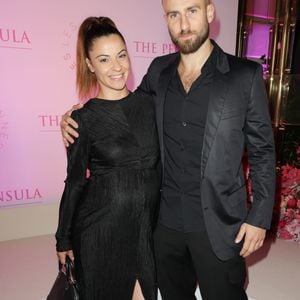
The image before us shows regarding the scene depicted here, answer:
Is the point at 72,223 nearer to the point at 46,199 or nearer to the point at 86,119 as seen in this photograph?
the point at 86,119

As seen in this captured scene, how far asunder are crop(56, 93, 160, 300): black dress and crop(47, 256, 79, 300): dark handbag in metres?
0.04

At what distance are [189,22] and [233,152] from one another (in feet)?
2.37

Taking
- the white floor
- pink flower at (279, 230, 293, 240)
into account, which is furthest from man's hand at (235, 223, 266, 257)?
pink flower at (279, 230, 293, 240)

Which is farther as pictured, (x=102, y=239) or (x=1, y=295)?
(x=1, y=295)

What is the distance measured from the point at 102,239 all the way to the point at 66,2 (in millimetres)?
2804

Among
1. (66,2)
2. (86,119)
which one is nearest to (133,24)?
(66,2)

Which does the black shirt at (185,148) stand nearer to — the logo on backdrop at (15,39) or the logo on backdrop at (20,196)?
the logo on backdrop at (15,39)

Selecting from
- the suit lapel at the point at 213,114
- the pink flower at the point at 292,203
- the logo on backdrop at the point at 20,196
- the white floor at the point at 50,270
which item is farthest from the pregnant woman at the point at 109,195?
the pink flower at the point at 292,203

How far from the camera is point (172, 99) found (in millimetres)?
1847

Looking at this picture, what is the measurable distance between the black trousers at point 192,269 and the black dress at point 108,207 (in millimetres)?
182

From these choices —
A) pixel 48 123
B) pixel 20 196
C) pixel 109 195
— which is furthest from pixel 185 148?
pixel 20 196

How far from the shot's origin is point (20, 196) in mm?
3670

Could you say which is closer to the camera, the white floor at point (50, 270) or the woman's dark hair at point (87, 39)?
the woman's dark hair at point (87, 39)

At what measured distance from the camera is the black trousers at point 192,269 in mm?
1761
